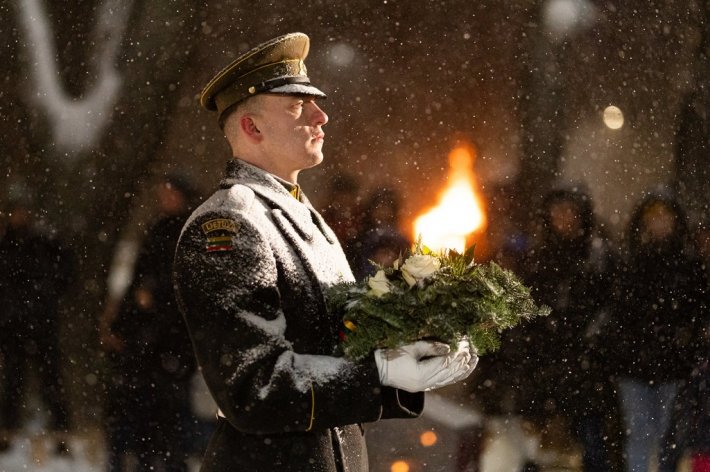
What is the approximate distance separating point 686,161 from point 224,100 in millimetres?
2168

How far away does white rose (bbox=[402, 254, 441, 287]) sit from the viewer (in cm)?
173

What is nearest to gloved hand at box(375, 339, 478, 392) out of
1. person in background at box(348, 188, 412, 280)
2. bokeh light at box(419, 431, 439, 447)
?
person in background at box(348, 188, 412, 280)

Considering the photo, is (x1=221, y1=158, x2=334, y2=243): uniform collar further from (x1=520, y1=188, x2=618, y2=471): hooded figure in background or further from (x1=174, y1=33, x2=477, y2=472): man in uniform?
(x1=520, y1=188, x2=618, y2=471): hooded figure in background

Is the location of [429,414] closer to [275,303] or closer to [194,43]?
[275,303]

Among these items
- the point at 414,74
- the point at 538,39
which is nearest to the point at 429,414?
the point at 414,74

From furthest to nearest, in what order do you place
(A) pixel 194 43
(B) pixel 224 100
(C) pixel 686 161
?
(C) pixel 686 161 → (A) pixel 194 43 → (B) pixel 224 100

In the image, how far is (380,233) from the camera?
282 centimetres

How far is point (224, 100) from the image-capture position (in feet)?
6.42

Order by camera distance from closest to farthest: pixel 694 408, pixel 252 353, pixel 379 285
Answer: pixel 252 353, pixel 379 285, pixel 694 408

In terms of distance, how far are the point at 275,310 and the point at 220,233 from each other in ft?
0.67

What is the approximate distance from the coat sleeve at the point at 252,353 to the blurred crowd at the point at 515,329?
45.3 inches

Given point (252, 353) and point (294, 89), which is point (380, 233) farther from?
point (252, 353)

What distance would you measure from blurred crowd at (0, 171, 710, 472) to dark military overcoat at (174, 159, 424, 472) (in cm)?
97

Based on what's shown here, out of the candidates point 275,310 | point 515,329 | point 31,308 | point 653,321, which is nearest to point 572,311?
point 515,329
